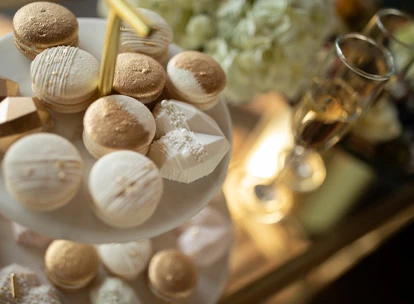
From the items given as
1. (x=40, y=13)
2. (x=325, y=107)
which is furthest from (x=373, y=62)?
(x=40, y=13)

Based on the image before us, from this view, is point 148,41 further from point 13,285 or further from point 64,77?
point 13,285

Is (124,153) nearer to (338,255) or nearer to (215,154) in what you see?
(215,154)

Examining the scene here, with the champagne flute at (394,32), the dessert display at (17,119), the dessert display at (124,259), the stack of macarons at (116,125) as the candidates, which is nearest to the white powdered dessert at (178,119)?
the stack of macarons at (116,125)

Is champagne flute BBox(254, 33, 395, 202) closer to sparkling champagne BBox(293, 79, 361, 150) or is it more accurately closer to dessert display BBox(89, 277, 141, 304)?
sparkling champagne BBox(293, 79, 361, 150)

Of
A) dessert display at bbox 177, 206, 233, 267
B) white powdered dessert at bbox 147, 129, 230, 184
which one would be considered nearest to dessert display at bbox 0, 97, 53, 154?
white powdered dessert at bbox 147, 129, 230, 184

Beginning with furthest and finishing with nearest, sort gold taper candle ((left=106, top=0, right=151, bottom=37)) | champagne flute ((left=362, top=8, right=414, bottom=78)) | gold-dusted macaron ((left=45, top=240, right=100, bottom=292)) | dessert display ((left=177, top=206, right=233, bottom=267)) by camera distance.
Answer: champagne flute ((left=362, top=8, right=414, bottom=78)) < dessert display ((left=177, top=206, right=233, bottom=267)) < gold-dusted macaron ((left=45, top=240, right=100, bottom=292)) < gold taper candle ((left=106, top=0, right=151, bottom=37))

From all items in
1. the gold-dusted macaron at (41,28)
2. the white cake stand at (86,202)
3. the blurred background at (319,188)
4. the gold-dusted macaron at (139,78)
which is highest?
the gold-dusted macaron at (41,28)

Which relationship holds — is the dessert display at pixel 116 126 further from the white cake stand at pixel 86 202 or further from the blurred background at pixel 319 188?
the blurred background at pixel 319 188
